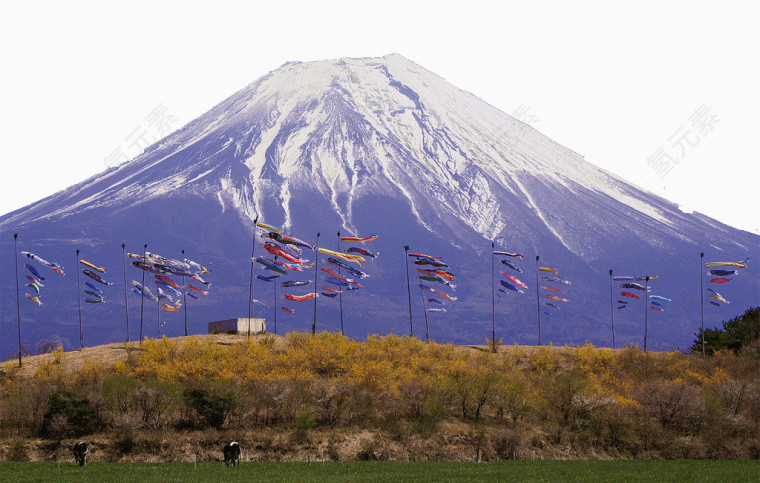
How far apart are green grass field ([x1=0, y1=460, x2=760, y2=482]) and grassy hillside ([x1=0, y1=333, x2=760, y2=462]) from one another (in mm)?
7424

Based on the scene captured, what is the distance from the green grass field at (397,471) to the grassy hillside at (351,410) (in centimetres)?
742

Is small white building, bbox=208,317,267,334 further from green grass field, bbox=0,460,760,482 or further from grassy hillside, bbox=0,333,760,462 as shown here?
green grass field, bbox=0,460,760,482

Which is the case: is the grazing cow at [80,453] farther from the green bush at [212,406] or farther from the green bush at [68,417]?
the green bush at [212,406]

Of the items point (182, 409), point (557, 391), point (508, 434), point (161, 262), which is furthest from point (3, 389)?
point (557, 391)

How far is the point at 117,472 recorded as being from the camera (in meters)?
43.0

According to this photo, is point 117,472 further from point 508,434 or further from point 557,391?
point 557,391

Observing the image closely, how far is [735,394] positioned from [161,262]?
5010cm

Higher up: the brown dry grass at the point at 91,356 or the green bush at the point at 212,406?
the brown dry grass at the point at 91,356

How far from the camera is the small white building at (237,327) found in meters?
88.2

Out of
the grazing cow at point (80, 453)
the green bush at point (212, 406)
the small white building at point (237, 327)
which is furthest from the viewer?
the small white building at point (237, 327)

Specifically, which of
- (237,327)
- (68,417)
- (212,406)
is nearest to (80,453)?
(68,417)

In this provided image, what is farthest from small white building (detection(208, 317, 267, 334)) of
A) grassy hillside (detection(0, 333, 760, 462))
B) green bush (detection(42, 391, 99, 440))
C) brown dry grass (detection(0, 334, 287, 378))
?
green bush (detection(42, 391, 99, 440))

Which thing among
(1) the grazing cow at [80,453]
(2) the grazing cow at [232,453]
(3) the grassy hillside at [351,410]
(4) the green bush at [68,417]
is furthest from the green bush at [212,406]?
(1) the grazing cow at [80,453]

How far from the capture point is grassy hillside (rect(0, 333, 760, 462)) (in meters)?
56.2
